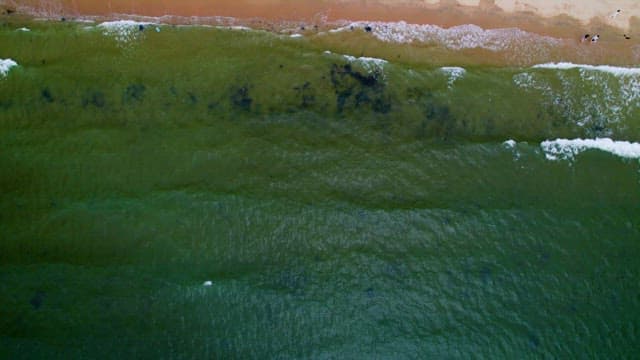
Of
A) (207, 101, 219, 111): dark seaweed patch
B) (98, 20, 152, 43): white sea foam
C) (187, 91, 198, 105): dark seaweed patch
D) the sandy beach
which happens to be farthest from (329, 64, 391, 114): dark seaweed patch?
(98, 20, 152, 43): white sea foam

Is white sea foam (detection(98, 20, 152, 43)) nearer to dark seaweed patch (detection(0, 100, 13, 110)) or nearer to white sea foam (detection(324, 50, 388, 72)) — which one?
dark seaweed patch (detection(0, 100, 13, 110))

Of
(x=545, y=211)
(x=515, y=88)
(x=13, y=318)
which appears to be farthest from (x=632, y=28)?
(x=13, y=318)

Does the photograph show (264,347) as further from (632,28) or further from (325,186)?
(632,28)

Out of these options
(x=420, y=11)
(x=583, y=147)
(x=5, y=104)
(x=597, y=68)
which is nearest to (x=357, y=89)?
(x=420, y=11)

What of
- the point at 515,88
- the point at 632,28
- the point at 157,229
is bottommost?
the point at 157,229

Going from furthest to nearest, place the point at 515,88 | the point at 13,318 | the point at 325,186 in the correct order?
1. the point at 515,88
2. the point at 325,186
3. the point at 13,318

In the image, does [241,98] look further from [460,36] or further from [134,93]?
[460,36]
